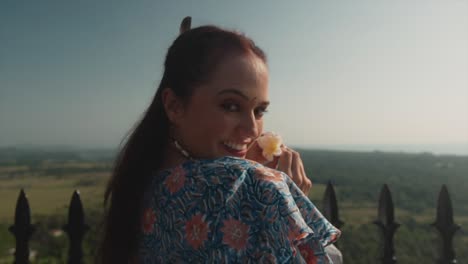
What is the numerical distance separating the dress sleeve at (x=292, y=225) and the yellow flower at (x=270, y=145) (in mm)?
492

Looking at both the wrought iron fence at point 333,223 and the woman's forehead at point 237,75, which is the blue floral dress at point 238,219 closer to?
the woman's forehead at point 237,75

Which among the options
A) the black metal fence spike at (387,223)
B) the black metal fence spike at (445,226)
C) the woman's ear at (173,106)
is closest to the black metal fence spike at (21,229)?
the woman's ear at (173,106)

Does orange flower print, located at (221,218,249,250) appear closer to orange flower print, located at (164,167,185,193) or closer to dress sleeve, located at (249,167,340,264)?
dress sleeve, located at (249,167,340,264)

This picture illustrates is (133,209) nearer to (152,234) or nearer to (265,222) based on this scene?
(152,234)

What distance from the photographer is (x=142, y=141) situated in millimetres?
1707

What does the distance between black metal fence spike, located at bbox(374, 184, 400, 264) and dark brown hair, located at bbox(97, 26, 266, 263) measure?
189 cm

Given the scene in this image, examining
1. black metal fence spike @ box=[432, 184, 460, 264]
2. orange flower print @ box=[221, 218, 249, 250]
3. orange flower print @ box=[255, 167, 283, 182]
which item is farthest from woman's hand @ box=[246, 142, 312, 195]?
black metal fence spike @ box=[432, 184, 460, 264]

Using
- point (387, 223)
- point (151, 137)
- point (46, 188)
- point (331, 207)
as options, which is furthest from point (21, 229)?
point (46, 188)

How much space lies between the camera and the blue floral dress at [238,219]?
3.76ft

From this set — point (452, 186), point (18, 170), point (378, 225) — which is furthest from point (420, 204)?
point (18, 170)

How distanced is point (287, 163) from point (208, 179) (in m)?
0.65

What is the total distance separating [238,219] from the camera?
1.18 metres

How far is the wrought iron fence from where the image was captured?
2430 millimetres

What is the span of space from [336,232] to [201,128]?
0.66 metres
